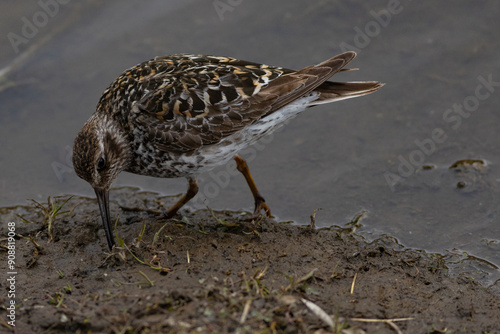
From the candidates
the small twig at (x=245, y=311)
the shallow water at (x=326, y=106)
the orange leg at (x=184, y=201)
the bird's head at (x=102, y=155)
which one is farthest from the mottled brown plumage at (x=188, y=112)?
the small twig at (x=245, y=311)

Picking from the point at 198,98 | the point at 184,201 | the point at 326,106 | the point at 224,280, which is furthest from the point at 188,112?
the point at 326,106

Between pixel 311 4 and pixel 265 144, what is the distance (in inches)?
119

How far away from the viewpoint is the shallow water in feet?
24.6

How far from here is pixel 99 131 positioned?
624cm

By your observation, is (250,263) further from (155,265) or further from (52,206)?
(52,206)

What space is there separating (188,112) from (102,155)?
1013 mm

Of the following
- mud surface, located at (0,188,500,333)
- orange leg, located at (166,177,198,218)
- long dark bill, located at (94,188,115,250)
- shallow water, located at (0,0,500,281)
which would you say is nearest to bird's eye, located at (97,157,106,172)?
long dark bill, located at (94,188,115,250)

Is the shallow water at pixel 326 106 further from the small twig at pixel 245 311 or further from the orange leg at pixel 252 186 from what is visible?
the small twig at pixel 245 311

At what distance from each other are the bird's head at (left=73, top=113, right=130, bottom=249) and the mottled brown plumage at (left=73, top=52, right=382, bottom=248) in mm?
10

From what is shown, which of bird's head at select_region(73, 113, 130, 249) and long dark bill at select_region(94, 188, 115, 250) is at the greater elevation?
bird's head at select_region(73, 113, 130, 249)

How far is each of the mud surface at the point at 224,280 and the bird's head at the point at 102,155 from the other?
1.53 feet

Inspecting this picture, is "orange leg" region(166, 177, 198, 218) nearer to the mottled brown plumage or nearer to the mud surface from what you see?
the mud surface

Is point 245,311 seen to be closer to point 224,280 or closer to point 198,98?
point 224,280

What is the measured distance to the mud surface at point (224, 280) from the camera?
4.37 meters
